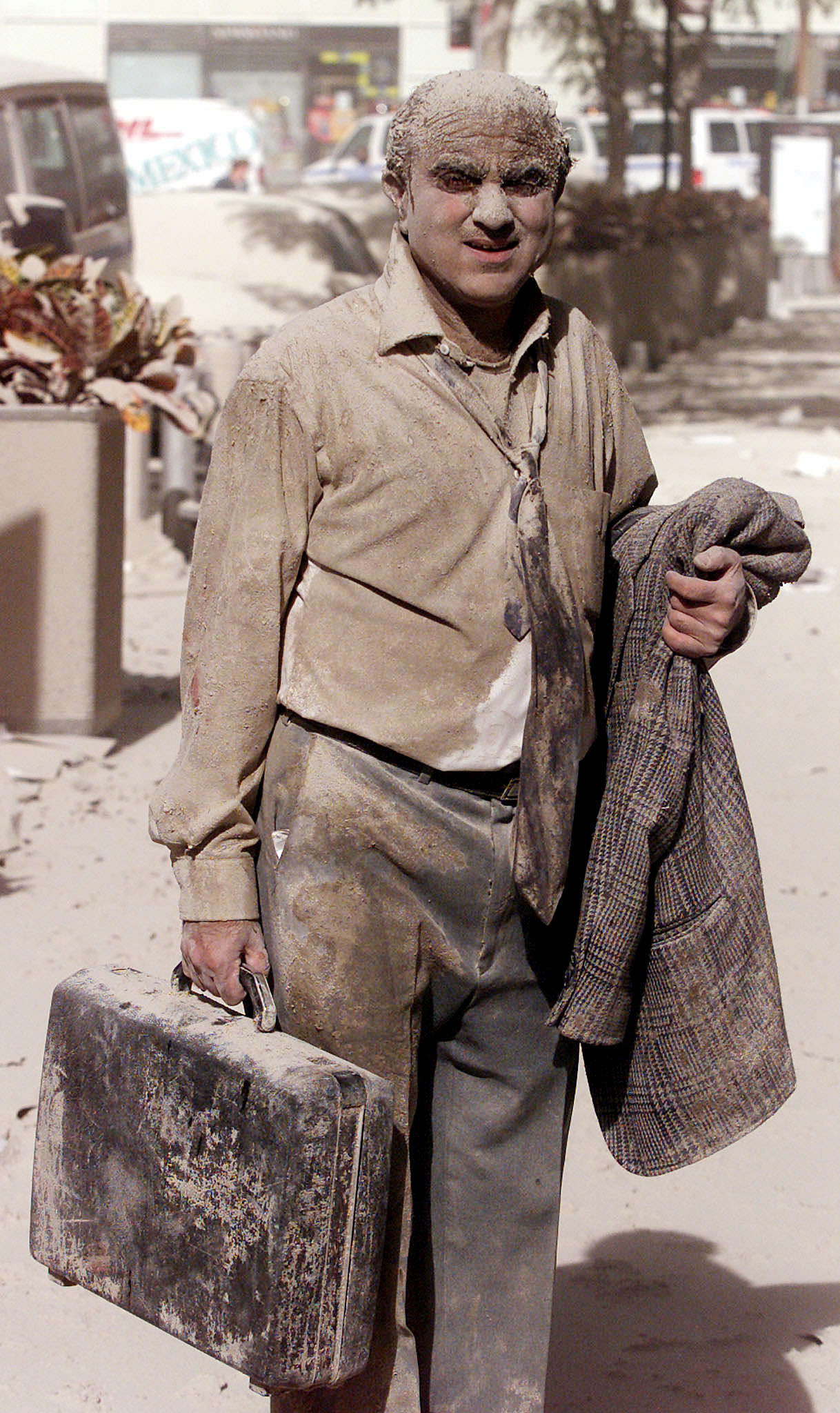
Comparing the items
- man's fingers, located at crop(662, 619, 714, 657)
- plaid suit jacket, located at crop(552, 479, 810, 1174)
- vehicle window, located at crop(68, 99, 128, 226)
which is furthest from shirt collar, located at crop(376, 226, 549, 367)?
vehicle window, located at crop(68, 99, 128, 226)

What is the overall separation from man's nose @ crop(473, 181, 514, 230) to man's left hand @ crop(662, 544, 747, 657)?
19.7 inches

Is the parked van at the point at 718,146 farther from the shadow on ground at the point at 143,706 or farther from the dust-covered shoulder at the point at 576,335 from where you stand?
the dust-covered shoulder at the point at 576,335

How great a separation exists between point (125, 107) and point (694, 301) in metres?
10.6

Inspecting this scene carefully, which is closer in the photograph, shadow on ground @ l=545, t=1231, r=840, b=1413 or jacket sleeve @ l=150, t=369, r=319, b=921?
jacket sleeve @ l=150, t=369, r=319, b=921

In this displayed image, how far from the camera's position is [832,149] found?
31.2 meters

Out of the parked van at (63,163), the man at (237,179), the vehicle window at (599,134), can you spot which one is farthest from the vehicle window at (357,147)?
the parked van at (63,163)

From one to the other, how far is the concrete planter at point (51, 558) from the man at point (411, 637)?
461 cm

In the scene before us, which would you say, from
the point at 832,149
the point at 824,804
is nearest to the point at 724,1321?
the point at 824,804

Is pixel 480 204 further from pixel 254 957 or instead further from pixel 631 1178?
pixel 631 1178

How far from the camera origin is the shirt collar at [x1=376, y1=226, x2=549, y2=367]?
2.36 meters

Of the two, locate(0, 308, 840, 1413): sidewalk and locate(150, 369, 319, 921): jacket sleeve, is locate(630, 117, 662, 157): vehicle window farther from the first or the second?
Answer: locate(150, 369, 319, 921): jacket sleeve

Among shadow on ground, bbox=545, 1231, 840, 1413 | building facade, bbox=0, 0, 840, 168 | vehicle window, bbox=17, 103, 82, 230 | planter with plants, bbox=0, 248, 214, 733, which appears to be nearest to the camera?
shadow on ground, bbox=545, 1231, 840, 1413

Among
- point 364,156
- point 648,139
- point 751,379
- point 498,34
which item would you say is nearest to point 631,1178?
point 498,34

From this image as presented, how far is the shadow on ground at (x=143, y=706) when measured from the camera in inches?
290
